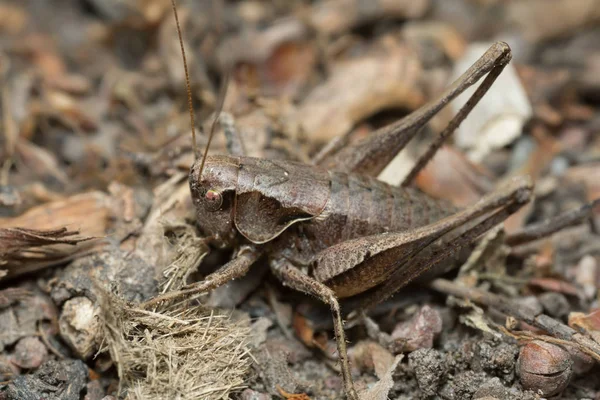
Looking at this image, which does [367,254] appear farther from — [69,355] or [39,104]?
[39,104]

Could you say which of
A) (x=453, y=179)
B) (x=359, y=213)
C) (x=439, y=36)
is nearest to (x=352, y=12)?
(x=439, y=36)

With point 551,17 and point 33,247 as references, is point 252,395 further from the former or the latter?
point 551,17

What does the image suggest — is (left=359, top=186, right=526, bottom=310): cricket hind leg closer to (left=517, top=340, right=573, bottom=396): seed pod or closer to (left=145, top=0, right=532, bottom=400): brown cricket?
(left=145, top=0, right=532, bottom=400): brown cricket

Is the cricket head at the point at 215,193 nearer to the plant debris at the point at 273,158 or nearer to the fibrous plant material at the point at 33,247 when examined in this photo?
the plant debris at the point at 273,158

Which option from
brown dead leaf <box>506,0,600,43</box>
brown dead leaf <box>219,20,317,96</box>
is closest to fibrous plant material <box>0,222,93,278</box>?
brown dead leaf <box>219,20,317,96</box>

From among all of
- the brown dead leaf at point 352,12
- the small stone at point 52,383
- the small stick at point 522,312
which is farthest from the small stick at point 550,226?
the small stone at point 52,383

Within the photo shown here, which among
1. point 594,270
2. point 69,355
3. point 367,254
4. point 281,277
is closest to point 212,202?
point 281,277
